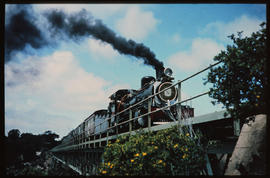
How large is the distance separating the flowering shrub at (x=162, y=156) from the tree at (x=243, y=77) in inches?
54.4

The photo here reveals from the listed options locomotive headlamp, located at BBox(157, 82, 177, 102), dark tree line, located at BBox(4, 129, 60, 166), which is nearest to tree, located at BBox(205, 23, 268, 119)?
locomotive headlamp, located at BBox(157, 82, 177, 102)

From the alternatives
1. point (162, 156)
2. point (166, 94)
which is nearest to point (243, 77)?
point (162, 156)

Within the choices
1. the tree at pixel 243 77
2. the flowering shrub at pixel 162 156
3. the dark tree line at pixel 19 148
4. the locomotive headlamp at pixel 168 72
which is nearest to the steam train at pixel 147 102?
the locomotive headlamp at pixel 168 72

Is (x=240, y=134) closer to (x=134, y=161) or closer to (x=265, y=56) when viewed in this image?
(x=265, y=56)

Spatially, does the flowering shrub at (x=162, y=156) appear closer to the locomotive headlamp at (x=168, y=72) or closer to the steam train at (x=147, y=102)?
the steam train at (x=147, y=102)

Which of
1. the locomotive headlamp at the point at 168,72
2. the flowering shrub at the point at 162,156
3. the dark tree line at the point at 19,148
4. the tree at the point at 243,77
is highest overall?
the locomotive headlamp at the point at 168,72

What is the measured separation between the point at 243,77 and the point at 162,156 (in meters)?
2.32

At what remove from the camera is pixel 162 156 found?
4758 mm

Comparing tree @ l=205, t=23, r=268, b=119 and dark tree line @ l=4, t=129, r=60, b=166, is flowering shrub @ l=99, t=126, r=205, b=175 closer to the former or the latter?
tree @ l=205, t=23, r=268, b=119

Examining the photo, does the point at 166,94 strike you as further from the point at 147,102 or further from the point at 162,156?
the point at 162,156

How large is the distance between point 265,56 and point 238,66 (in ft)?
1.54

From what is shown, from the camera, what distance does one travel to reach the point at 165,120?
8461 mm

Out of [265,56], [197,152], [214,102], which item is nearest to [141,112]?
[197,152]

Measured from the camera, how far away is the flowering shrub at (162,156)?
4520mm
